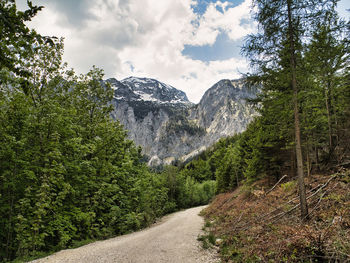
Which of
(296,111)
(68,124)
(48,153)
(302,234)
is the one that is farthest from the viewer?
(68,124)

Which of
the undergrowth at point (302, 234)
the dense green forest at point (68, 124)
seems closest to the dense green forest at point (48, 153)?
the dense green forest at point (68, 124)

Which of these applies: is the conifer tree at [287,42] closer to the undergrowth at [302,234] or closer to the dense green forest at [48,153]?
the undergrowth at [302,234]

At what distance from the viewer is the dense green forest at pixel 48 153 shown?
497cm

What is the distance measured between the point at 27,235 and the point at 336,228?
10243 mm

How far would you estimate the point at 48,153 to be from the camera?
313 inches

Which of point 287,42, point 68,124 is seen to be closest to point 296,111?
point 287,42

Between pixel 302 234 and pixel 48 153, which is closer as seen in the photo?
pixel 302 234

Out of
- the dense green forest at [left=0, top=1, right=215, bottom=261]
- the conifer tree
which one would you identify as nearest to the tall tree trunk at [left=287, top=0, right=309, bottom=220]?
the conifer tree

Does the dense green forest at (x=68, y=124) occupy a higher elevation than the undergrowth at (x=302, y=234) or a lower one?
higher

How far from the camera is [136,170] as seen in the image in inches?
657

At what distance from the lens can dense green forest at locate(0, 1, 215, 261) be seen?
497cm

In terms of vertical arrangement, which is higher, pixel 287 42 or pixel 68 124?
pixel 287 42

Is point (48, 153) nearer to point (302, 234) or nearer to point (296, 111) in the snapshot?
point (302, 234)

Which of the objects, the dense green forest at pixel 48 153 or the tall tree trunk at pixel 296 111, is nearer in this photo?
the dense green forest at pixel 48 153
